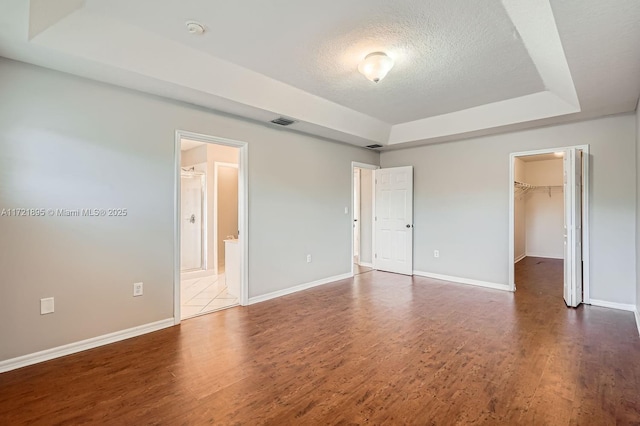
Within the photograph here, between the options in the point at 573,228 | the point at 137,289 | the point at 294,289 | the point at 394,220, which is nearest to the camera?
the point at 137,289

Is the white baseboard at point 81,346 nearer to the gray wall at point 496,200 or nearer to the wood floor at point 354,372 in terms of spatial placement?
the wood floor at point 354,372

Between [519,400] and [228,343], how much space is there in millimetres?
2341

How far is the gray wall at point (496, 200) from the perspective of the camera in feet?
12.5

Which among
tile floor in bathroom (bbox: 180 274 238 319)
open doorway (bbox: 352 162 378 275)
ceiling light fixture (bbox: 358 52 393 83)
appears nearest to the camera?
ceiling light fixture (bbox: 358 52 393 83)

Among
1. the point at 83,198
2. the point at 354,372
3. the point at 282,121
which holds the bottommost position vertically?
the point at 354,372

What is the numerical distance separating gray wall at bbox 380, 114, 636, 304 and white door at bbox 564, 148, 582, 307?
242mm

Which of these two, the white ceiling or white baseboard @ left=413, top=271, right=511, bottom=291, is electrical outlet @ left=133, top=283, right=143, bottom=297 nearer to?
the white ceiling

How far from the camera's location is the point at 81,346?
273 cm

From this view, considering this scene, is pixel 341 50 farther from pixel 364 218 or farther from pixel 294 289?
pixel 364 218

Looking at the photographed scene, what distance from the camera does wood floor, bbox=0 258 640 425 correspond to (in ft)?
6.20

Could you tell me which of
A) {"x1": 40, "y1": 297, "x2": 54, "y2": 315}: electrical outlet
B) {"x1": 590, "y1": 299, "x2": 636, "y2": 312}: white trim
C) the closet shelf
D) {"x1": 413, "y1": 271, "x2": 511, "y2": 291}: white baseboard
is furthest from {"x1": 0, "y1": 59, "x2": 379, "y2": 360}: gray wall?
the closet shelf

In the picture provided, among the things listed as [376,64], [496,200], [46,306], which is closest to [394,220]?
[496,200]

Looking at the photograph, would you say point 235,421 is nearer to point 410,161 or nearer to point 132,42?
point 132,42

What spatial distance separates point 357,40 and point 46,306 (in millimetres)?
3471
